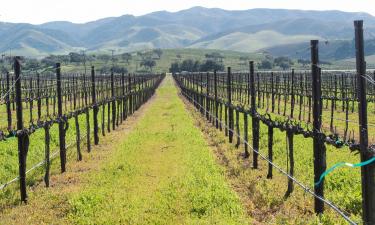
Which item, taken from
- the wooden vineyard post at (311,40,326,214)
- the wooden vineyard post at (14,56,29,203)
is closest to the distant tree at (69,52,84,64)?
the wooden vineyard post at (14,56,29,203)

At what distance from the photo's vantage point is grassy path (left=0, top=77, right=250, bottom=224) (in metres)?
9.20

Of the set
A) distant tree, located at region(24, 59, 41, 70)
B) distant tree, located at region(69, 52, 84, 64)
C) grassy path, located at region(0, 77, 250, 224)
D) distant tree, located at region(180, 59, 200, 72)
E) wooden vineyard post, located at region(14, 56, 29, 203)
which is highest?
distant tree, located at region(69, 52, 84, 64)

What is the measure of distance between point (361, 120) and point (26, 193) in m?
7.54

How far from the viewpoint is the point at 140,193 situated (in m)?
11.0

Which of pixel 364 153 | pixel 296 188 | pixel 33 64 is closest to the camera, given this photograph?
pixel 364 153

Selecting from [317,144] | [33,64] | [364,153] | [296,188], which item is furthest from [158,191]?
[33,64]

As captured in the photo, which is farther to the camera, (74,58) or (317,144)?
(74,58)

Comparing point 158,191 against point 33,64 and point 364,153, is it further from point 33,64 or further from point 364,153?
point 33,64

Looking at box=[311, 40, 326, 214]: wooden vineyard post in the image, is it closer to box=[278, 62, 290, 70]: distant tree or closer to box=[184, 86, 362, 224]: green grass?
box=[184, 86, 362, 224]: green grass

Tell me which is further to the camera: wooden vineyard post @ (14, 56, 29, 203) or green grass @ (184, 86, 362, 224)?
wooden vineyard post @ (14, 56, 29, 203)

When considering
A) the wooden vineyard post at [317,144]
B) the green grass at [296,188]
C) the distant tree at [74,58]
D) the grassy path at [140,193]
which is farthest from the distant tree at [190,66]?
the wooden vineyard post at [317,144]

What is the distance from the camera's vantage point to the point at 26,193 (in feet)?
36.0

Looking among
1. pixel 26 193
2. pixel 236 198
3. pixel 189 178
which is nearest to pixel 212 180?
pixel 189 178

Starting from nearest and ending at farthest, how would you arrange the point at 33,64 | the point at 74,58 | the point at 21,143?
the point at 21,143
the point at 33,64
the point at 74,58
